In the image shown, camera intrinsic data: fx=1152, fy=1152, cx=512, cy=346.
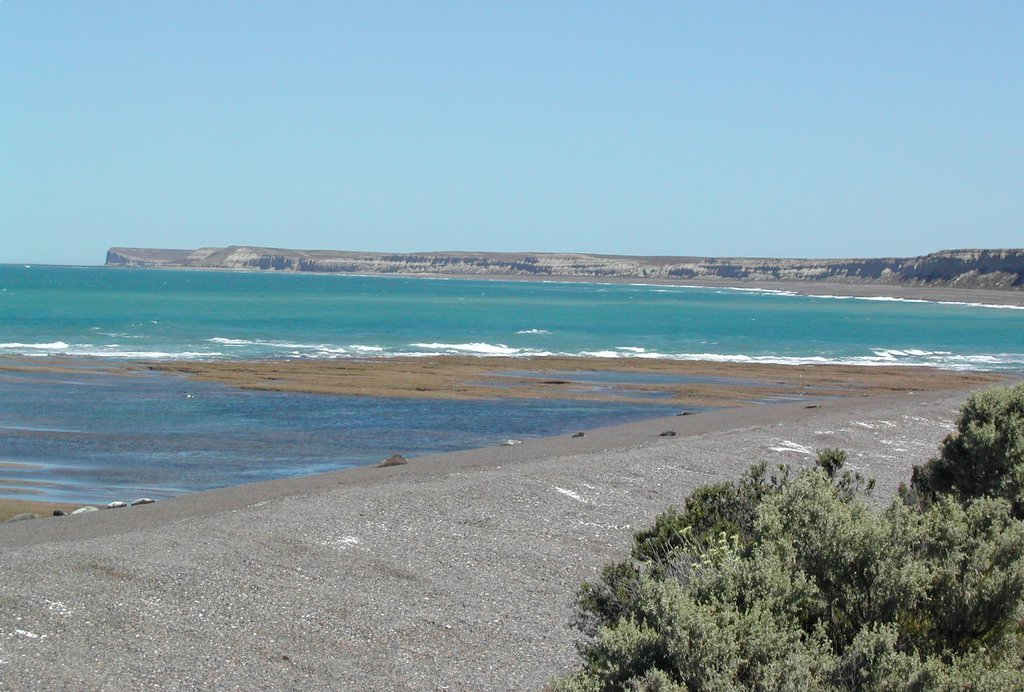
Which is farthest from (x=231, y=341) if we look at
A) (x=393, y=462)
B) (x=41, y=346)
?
(x=393, y=462)

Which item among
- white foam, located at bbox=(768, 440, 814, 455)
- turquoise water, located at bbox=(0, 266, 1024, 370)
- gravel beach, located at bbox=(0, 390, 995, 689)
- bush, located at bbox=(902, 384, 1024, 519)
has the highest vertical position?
bush, located at bbox=(902, 384, 1024, 519)

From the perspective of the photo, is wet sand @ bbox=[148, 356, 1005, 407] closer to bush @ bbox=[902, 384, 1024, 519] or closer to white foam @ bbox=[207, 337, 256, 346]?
white foam @ bbox=[207, 337, 256, 346]

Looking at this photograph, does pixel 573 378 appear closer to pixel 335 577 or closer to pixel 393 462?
pixel 393 462

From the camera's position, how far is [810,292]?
6885 inches

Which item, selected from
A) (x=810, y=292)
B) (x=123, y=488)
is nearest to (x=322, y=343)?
(x=123, y=488)

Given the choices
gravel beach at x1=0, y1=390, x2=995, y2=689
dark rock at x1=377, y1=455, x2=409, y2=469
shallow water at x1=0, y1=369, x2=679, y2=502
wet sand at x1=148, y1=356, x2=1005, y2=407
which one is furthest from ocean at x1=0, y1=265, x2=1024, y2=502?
gravel beach at x1=0, y1=390, x2=995, y2=689

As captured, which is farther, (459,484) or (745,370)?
(745,370)

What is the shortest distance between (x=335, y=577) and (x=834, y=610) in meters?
6.73

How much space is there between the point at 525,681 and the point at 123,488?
459 inches

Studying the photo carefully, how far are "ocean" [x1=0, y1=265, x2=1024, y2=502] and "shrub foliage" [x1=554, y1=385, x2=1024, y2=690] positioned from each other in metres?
14.4

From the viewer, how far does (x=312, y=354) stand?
51.2 metres

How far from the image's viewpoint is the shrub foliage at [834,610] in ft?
17.3

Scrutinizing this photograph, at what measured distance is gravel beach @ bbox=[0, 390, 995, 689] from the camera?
9.37 meters

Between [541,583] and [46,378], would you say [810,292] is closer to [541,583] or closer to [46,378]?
[46,378]
